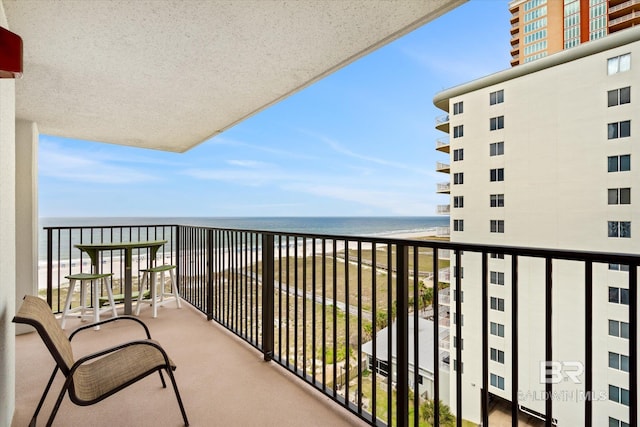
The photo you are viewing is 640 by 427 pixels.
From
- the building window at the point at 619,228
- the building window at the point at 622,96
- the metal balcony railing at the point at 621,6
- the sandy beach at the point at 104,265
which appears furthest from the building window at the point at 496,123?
the metal balcony railing at the point at 621,6

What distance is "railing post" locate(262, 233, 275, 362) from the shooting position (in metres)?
2.40

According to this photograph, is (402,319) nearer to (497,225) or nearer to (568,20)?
(568,20)

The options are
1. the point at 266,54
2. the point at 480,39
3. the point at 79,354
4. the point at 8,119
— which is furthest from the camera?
the point at 480,39

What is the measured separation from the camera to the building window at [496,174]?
36.8 ft

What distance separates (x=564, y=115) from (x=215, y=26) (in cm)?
1330

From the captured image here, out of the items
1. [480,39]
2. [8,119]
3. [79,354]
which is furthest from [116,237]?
[480,39]

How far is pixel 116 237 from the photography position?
1538 cm

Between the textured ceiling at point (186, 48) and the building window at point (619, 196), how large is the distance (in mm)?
9637

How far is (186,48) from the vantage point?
6.21 feet

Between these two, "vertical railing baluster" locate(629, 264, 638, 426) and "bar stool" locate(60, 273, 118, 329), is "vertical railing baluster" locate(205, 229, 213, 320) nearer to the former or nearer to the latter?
"bar stool" locate(60, 273, 118, 329)

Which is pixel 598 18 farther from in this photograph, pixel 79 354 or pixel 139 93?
pixel 79 354

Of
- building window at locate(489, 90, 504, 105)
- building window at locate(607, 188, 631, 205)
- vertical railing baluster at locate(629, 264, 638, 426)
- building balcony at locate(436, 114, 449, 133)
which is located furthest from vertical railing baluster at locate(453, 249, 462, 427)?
building window at locate(489, 90, 504, 105)

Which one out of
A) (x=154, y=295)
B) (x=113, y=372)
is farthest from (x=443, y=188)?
(x=113, y=372)

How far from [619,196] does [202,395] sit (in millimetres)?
10860
